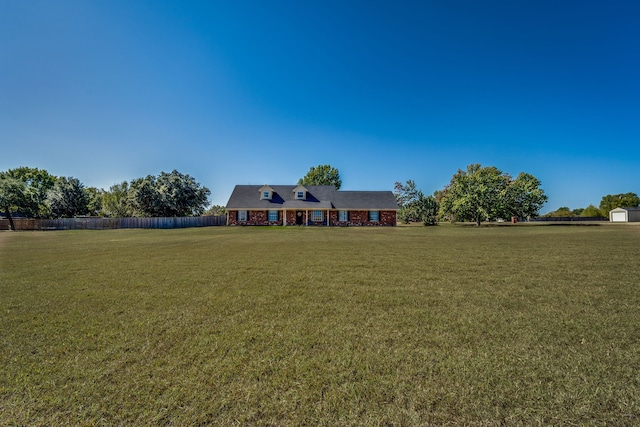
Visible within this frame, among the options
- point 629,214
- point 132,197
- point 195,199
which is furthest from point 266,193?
point 629,214

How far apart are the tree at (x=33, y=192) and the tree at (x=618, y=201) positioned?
308 ft

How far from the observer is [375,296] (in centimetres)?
481

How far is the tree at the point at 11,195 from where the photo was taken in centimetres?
3234

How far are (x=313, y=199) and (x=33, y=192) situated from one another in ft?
114

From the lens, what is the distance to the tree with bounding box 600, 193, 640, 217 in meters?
60.0

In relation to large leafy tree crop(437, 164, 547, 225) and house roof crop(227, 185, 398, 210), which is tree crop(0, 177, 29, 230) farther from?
large leafy tree crop(437, 164, 547, 225)

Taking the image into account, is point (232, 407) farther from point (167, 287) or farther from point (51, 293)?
point (51, 293)

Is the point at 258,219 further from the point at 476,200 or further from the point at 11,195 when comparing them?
the point at 11,195

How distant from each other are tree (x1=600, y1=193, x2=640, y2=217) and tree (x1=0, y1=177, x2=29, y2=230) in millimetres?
94081

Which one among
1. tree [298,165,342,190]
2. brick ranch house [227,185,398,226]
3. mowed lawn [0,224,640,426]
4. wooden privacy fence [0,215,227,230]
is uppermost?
tree [298,165,342,190]

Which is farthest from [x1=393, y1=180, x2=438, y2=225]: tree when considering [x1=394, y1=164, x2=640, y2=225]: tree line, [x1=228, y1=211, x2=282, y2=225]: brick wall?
[x1=228, y1=211, x2=282, y2=225]: brick wall

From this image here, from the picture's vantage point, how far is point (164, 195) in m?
36.7

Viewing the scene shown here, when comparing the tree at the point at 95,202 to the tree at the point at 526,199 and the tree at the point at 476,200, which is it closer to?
the tree at the point at 476,200

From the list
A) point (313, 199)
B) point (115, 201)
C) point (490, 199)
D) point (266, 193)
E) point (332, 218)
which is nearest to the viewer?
point (490, 199)
